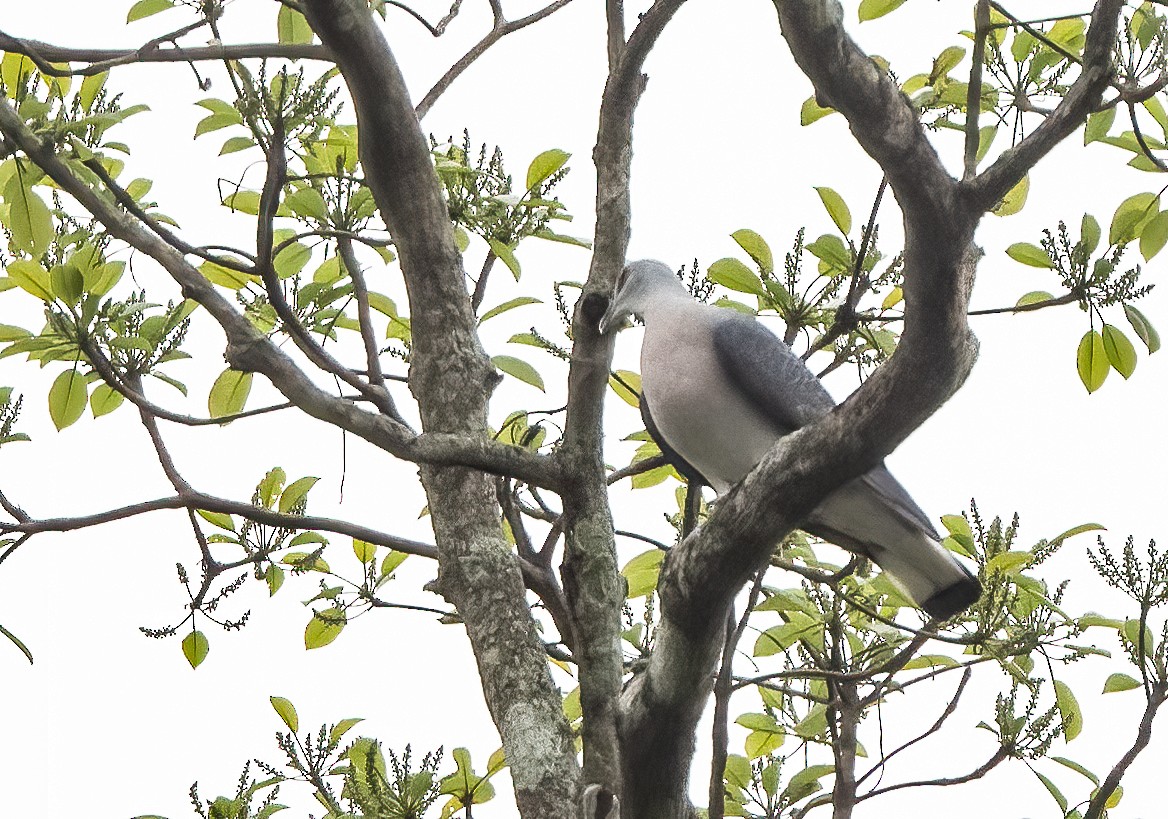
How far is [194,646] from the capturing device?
11.5 feet

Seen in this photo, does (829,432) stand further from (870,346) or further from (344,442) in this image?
(344,442)

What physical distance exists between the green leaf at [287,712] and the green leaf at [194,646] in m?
0.33

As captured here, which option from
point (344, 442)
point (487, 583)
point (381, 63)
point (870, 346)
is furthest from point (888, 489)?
point (381, 63)

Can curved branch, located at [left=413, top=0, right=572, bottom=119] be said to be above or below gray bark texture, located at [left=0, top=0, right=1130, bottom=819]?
above

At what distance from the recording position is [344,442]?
3289 mm

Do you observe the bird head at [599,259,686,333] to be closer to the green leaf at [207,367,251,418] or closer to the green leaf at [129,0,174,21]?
the green leaf at [207,367,251,418]

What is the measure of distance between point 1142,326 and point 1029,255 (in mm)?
316

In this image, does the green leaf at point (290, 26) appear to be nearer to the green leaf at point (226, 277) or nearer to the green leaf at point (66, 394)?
the green leaf at point (226, 277)

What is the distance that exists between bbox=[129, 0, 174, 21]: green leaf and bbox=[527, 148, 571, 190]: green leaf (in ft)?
3.03

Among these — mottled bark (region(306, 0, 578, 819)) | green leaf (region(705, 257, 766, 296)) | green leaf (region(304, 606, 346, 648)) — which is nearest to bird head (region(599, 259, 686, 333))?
green leaf (region(705, 257, 766, 296))

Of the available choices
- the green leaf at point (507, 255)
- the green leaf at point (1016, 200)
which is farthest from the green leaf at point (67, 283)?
the green leaf at point (1016, 200)

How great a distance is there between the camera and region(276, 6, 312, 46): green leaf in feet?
10.1

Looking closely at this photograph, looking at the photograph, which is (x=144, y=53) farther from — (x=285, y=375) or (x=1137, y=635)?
(x=1137, y=635)

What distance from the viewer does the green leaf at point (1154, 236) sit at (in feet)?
9.26
